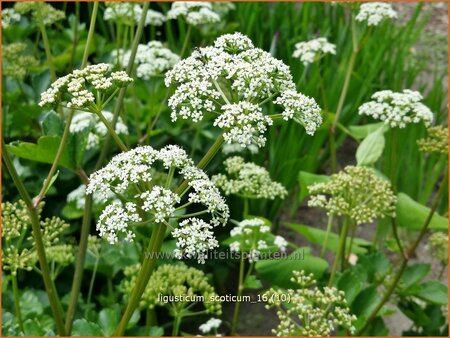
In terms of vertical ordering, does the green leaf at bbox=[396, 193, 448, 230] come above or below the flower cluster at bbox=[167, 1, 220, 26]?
below

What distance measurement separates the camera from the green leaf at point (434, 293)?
2.40 meters

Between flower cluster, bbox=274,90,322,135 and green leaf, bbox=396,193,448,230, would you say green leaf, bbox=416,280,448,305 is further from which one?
flower cluster, bbox=274,90,322,135

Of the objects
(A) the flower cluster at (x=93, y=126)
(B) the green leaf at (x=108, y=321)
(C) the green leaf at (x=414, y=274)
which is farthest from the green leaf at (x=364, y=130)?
(B) the green leaf at (x=108, y=321)

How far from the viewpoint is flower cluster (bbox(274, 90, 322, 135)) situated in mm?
1315

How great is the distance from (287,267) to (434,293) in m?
0.59

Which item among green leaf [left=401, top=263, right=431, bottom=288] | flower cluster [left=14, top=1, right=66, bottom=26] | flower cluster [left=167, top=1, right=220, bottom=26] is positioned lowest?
green leaf [left=401, top=263, right=431, bottom=288]

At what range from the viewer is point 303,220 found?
357cm

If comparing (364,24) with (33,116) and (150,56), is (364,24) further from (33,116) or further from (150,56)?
(33,116)

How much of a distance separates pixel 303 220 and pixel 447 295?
1226 millimetres

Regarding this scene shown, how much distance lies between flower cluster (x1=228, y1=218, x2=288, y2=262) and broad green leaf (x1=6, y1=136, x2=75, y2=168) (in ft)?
1.83

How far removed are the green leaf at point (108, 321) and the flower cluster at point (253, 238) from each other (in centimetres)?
45

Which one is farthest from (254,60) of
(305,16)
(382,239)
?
(305,16)

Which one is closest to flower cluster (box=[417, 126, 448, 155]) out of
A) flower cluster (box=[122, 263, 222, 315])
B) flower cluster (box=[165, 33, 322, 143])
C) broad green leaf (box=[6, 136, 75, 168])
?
flower cluster (box=[122, 263, 222, 315])

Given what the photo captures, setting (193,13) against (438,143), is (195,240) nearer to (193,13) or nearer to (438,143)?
(438,143)
